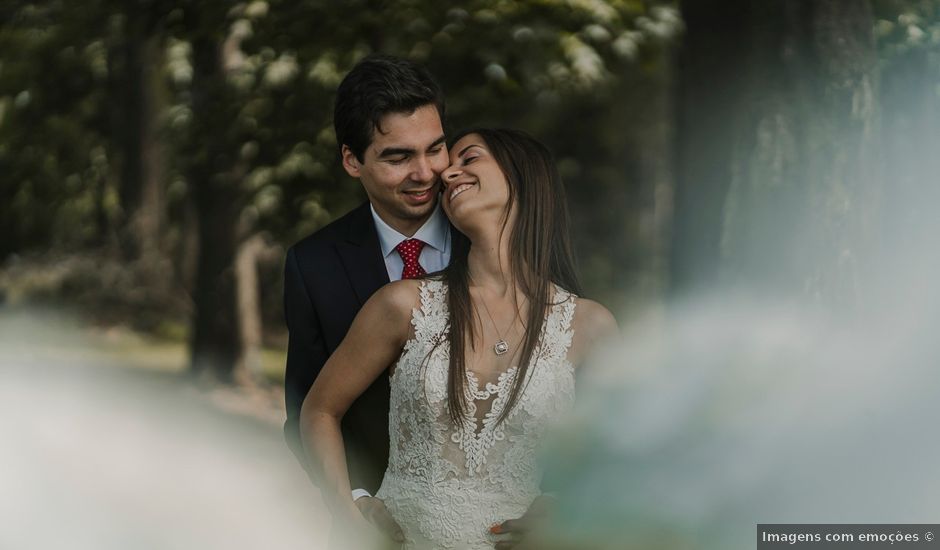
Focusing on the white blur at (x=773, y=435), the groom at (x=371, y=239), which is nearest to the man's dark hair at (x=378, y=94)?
the groom at (x=371, y=239)

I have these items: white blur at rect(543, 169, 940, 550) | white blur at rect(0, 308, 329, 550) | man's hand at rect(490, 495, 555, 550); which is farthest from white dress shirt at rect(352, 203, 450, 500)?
white blur at rect(0, 308, 329, 550)

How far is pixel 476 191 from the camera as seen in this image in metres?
3.28

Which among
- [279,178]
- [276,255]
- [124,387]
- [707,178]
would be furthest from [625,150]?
[707,178]

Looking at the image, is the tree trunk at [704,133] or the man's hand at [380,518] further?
the tree trunk at [704,133]

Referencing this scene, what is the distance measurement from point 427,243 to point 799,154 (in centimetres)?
206

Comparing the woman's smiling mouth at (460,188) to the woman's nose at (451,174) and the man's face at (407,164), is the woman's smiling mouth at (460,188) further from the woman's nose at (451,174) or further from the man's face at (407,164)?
the man's face at (407,164)

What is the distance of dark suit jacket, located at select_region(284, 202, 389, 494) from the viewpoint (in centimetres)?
366

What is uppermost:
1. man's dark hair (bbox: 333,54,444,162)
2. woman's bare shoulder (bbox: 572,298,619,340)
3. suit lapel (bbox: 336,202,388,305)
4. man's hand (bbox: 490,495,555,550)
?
man's dark hair (bbox: 333,54,444,162)

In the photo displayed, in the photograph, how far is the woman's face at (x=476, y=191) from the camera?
10.7 feet

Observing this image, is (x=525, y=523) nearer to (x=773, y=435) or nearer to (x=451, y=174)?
(x=451, y=174)

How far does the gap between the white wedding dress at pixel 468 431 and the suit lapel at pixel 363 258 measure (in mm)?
395

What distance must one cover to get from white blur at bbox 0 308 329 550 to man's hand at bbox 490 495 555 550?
4.93 m

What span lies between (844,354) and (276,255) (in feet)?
37.3

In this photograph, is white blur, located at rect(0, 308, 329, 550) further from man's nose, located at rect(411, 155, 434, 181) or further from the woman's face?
the woman's face
